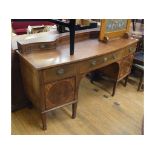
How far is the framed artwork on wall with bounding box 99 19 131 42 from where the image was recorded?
196 cm

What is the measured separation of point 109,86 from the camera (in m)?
2.60

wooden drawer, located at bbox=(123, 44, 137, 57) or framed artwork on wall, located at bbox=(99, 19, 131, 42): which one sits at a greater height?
framed artwork on wall, located at bbox=(99, 19, 131, 42)

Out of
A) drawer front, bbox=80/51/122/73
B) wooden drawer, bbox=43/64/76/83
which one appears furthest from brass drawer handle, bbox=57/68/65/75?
drawer front, bbox=80/51/122/73

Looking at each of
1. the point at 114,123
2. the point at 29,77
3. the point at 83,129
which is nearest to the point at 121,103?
the point at 114,123

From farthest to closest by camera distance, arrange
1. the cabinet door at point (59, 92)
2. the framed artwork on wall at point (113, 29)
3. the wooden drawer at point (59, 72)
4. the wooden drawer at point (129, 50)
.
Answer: the wooden drawer at point (129, 50) → the framed artwork on wall at point (113, 29) → the cabinet door at point (59, 92) → the wooden drawer at point (59, 72)

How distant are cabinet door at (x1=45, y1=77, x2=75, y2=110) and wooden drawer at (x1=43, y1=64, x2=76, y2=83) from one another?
0.05 metres

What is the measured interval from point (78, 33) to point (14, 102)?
0.98 metres

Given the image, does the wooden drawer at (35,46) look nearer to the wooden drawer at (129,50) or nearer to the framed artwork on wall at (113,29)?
the framed artwork on wall at (113,29)

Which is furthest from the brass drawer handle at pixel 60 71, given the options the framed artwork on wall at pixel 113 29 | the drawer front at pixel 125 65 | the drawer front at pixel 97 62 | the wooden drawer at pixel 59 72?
the drawer front at pixel 125 65

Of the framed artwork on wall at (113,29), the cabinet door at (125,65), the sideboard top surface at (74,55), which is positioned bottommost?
the cabinet door at (125,65)

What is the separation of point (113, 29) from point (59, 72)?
0.93 meters

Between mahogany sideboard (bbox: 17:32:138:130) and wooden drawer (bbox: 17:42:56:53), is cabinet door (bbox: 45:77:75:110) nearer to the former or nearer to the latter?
mahogany sideboard (bbox: 17:32:138:130)

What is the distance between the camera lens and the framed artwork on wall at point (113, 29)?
6.43ft

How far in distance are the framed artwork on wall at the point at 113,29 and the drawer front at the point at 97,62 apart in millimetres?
208
